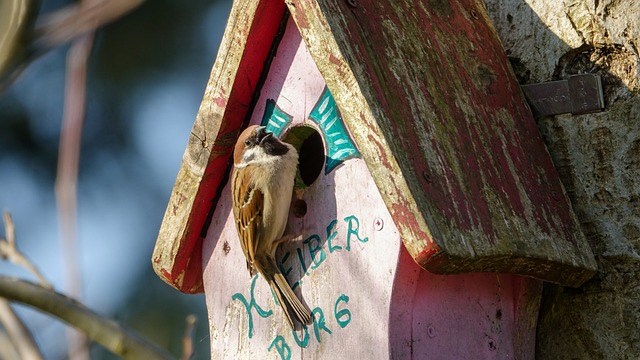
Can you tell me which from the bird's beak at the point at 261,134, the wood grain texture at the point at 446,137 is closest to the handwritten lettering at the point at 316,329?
the wood grain texture at the point at 446,137

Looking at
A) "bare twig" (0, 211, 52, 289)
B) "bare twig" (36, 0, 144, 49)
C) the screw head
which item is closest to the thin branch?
"bare twig" (0, 211, 52, 289)

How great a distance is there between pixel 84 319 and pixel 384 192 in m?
0.82

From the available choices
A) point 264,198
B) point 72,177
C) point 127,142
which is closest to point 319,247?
point 264,198

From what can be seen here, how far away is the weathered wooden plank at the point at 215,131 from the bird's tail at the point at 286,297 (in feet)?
1.18

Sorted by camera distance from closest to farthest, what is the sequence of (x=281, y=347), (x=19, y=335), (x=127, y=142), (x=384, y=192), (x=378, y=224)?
(x=19, y=335) < (x=384, y=192) < (x=378, y=224) < (x=281, y=347) < (x=127, y=142)

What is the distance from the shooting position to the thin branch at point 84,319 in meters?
1.45

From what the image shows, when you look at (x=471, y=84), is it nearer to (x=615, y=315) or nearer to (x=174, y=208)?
(x=615, y=315)

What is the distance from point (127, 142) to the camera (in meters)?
5.58

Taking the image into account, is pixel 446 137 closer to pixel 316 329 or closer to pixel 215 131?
pixel 316 329

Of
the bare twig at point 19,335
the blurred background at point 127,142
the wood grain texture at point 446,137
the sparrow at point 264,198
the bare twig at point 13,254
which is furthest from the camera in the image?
the blurred background at point 127,142

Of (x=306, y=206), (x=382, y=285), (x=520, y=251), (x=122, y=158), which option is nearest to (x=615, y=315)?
(x=520, y=251)

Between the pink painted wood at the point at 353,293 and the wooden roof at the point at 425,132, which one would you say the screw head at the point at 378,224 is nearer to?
the pink painted wood at the point at 353,293

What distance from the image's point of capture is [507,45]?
275 centimetres

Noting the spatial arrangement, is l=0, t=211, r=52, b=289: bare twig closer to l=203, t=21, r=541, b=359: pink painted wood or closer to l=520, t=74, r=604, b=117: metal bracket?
l=203, t=21, r=541, b=359: pink painted wood
